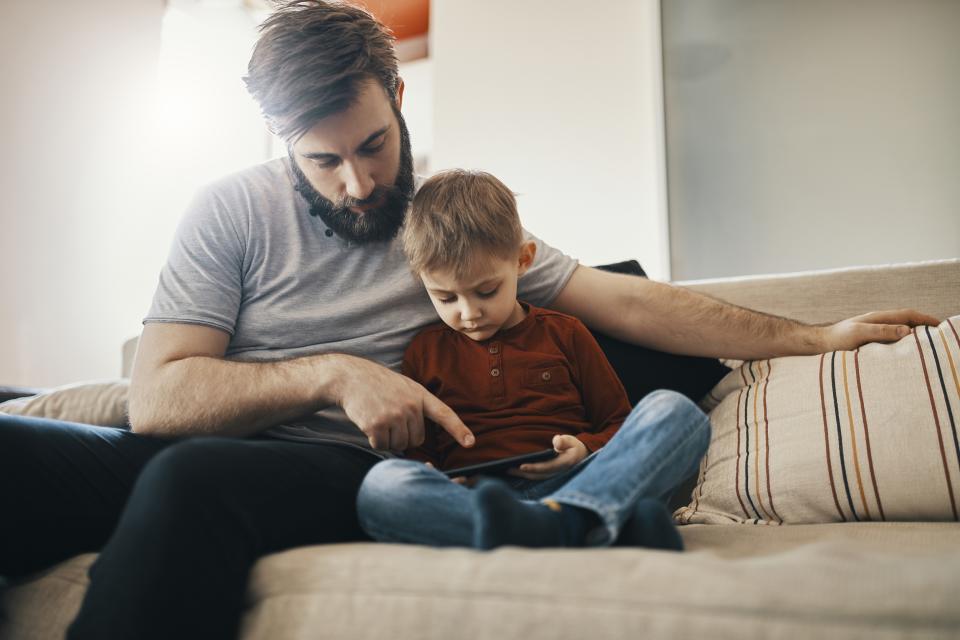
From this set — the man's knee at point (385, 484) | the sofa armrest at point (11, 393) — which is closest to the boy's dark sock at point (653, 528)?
the man's knee at point (385, 484)

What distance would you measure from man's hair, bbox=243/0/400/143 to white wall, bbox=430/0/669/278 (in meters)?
1.54

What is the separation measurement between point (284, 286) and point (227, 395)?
9.5 inches

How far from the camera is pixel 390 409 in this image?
1106mm

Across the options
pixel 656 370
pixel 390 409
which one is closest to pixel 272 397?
pixel 390 409

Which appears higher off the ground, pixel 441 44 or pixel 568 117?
pixel 441 44

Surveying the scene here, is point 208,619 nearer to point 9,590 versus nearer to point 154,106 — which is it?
point 9,590

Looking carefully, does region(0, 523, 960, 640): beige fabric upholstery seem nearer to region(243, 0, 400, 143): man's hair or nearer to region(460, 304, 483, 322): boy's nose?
region(460, 304, 483, 322): boy's nose

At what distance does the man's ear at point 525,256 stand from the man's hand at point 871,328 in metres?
0.52

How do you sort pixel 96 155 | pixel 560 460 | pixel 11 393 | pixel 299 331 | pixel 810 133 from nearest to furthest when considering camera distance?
pixel 560 460 → pixel 299 331 → pixel 11 393 → pixel 810 133 → pixel 96 155

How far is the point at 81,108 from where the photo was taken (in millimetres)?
3154

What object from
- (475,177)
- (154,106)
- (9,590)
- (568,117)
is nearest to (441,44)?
(568,117)

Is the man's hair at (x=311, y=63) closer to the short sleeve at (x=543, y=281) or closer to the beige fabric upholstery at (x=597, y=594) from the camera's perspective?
the short sleeve at (x=543, y=281)

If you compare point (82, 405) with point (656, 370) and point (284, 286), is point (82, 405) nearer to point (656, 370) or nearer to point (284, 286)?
point (284, 286)

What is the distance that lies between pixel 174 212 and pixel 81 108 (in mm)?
583
